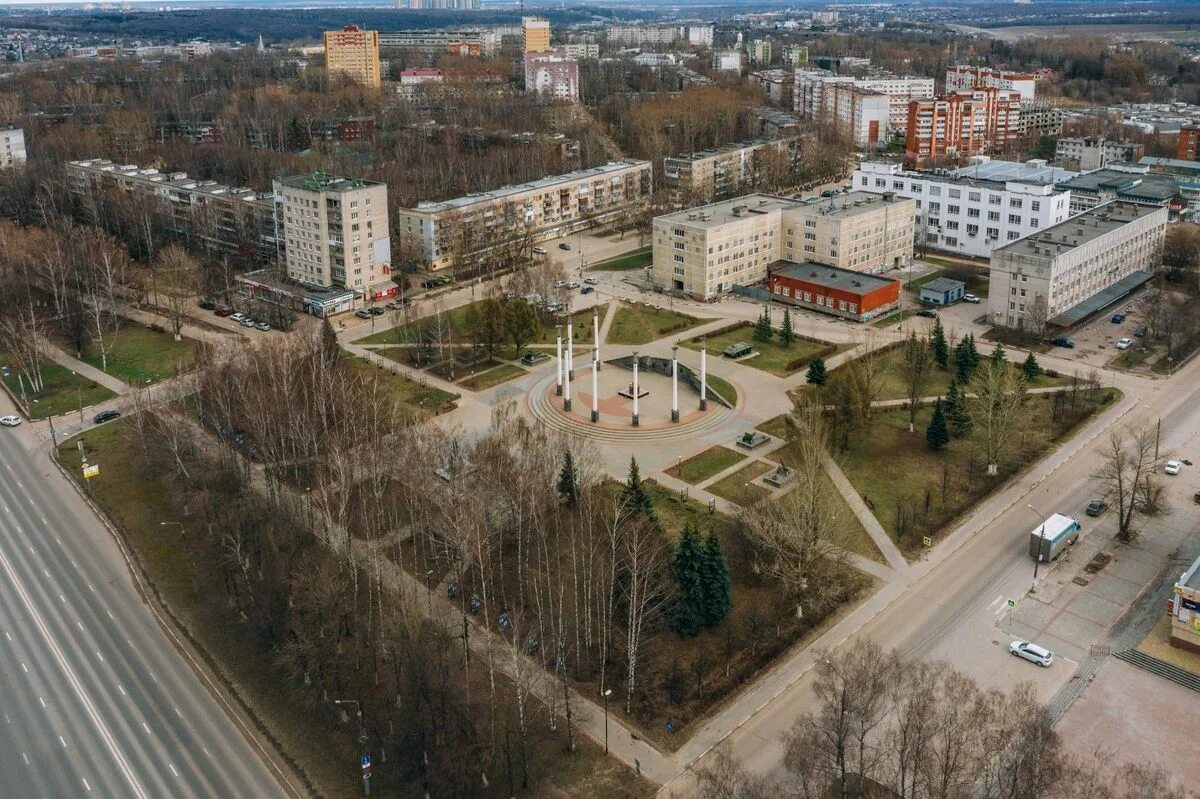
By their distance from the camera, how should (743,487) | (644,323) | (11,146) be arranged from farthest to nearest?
1. (11,146)
2. (644,323)
3. (743,487)

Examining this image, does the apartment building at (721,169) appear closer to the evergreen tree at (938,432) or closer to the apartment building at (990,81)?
the apartment building at (990,81)

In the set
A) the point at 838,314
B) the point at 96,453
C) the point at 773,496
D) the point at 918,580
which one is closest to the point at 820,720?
the point at 918,580

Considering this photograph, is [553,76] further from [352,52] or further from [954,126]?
[954,126]

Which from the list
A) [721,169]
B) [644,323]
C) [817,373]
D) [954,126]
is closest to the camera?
[817,373]

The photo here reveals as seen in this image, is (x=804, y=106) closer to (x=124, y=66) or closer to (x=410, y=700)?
(x=124, y=66)

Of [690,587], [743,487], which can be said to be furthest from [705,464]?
[690,587]

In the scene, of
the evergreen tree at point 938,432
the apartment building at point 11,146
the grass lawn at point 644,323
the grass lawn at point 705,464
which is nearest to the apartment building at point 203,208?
the apartment building at point 11,146

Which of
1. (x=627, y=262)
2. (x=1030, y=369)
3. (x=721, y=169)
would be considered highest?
(x=721, y=169)

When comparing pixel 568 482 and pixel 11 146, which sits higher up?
pixel 11 146
